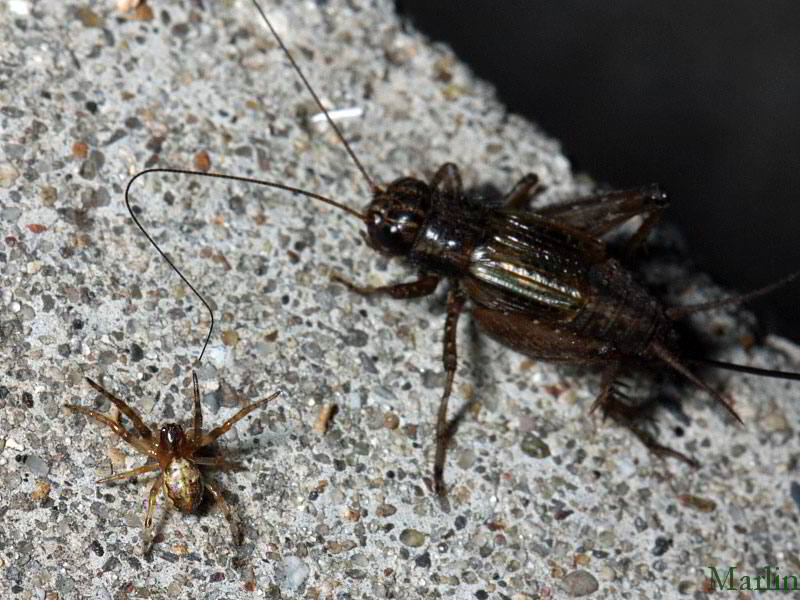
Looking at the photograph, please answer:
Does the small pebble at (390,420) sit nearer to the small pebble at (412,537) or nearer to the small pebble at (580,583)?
the small pebble at (412,537)

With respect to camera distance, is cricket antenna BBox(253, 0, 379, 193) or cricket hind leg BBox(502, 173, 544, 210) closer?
cricket antenna BBox(253, 0, 379, 193)

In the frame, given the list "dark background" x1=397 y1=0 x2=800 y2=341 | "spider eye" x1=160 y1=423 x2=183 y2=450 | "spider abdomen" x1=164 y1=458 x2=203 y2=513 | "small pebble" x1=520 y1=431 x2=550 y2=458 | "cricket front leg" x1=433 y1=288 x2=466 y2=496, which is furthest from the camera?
"dark background" x1=397 y1=0 x2=800 y2=341

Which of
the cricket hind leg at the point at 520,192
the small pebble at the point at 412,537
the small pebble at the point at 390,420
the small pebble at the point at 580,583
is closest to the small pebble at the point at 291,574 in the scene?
the small pebble at the point at 412,537

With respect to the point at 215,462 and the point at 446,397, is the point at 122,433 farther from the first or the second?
the point at 446,397

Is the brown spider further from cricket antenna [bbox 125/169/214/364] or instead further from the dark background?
the dark background

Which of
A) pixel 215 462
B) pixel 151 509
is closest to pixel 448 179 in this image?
pixel 215 462

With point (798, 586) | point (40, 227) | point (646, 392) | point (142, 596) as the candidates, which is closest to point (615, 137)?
point (646, 392)

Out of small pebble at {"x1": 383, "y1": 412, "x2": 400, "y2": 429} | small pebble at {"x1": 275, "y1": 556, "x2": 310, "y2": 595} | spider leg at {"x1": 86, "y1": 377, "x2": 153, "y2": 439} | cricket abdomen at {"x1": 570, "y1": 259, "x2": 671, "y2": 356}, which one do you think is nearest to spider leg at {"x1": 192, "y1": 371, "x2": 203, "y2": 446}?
spider leg at {"x1": 86, "y1": 377, "x2": 153, "y2": 439}
